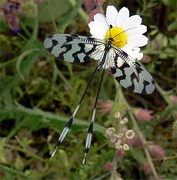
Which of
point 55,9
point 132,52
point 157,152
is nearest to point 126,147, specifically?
point 157,152

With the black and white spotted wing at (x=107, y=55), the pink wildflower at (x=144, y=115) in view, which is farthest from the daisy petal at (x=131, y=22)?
the pink wildflower at (x=144, y=115)

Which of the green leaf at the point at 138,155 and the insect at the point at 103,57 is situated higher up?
the insect at the point at 103,57

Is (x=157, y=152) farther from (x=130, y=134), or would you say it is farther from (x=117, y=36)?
(x=117, y=36)

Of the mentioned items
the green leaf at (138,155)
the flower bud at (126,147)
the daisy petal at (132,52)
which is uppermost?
the daisy petal at (132,52)

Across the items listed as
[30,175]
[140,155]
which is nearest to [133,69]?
[140,155]

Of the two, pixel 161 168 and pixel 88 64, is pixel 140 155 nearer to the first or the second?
pixel 161 168

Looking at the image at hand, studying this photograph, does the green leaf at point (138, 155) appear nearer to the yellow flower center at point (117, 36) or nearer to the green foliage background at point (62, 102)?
the green foliage background at point (62, 102)
